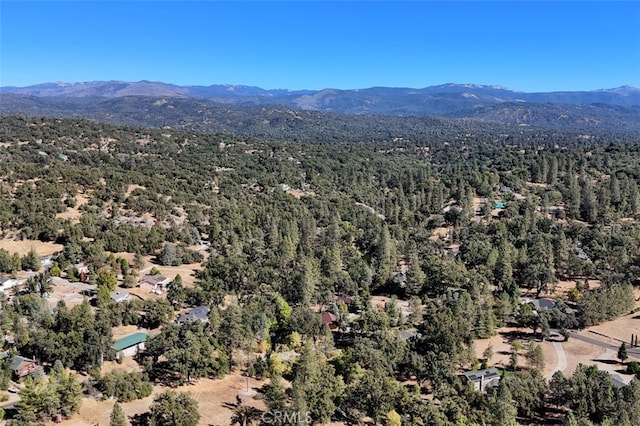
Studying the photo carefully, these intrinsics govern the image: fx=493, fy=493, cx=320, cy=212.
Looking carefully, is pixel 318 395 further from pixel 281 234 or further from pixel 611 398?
pixel 281 234

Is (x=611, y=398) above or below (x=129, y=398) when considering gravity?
above

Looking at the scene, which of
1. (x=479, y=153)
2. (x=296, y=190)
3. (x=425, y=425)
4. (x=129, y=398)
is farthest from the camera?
(x=479, y=153)

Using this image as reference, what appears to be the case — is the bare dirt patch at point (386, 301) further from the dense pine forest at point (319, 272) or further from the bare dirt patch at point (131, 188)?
the bare dirt patch at point (131, 188)

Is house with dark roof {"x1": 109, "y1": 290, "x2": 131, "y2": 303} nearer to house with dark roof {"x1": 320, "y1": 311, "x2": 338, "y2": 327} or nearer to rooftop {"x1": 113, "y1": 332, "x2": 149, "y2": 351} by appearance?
rooftop {"x1": 113, "y1": 332, "x2": 149, "y2": 351}

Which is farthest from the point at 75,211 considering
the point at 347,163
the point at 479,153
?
the point at 479,153

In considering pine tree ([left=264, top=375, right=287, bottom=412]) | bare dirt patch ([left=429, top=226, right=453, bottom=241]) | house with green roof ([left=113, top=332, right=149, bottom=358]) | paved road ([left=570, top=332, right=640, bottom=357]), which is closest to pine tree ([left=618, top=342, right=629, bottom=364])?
paved road ([left=570, top=332, right=640, bottom=357])

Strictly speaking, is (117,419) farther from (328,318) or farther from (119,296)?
(119,296)
